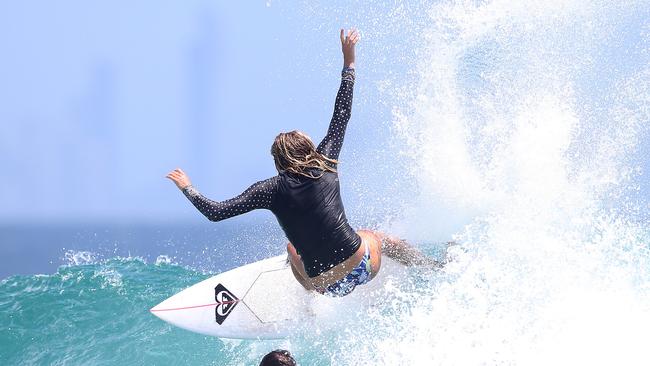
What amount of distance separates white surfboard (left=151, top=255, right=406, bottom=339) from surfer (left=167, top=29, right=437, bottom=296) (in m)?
1.44

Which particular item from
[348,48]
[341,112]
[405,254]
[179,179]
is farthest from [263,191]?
[405,254]

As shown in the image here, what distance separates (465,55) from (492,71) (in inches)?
20.8

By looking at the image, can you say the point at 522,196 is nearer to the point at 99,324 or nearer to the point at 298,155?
the point at 298,155

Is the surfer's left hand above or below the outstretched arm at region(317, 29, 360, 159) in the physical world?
below

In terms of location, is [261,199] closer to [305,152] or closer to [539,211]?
[305,152]

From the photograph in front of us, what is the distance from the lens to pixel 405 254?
5.85 metres

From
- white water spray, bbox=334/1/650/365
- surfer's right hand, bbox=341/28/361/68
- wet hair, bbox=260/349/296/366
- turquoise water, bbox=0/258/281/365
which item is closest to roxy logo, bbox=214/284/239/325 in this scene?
turquoise water, bbox=0/258/281/365

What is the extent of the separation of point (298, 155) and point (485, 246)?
2.28 meters

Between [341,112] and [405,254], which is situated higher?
[341,112]

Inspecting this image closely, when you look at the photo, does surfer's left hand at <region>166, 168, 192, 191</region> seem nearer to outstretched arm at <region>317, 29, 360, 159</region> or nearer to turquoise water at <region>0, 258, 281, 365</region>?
outstretched arm at <region>317, 29, 360, 159</region>

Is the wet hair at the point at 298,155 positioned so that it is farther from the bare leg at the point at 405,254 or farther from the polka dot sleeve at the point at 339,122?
the bare leg at the point at 405,254

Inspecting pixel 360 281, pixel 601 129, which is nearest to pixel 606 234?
pixel 360 281

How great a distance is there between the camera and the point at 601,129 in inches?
389

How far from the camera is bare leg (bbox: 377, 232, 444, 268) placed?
5773 millimetres
